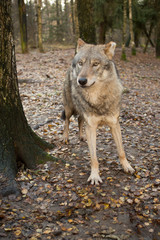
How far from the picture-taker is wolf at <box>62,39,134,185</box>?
372cm

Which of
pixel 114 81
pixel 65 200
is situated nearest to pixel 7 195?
pixel 65 200

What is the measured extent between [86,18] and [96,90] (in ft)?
24.0

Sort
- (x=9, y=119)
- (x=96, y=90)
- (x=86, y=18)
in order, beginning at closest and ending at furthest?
1. (x=9, y=119)
2. (x=96, y=90)
3. (x=86, y=18)

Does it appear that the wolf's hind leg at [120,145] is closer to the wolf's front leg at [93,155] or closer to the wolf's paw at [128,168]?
the wolf's paw at [128,168]

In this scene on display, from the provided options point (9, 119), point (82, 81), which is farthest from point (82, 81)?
point (9, 119)

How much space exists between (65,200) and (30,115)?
4.08 metres

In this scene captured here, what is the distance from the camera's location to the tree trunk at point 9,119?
11.8 ft

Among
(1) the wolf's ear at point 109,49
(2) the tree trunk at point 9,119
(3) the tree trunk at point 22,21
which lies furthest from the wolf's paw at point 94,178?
(3) the tree trunk at point 22,21

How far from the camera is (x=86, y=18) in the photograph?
33.5 ft

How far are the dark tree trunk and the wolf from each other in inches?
255

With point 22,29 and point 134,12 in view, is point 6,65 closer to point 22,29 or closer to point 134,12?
point 22,29

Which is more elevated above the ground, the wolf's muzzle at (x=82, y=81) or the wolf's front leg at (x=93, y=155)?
the wolf's muzzle at (x=82, y=81)

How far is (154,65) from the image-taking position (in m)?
18.1

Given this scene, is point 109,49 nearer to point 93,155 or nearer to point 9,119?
point 93,155
